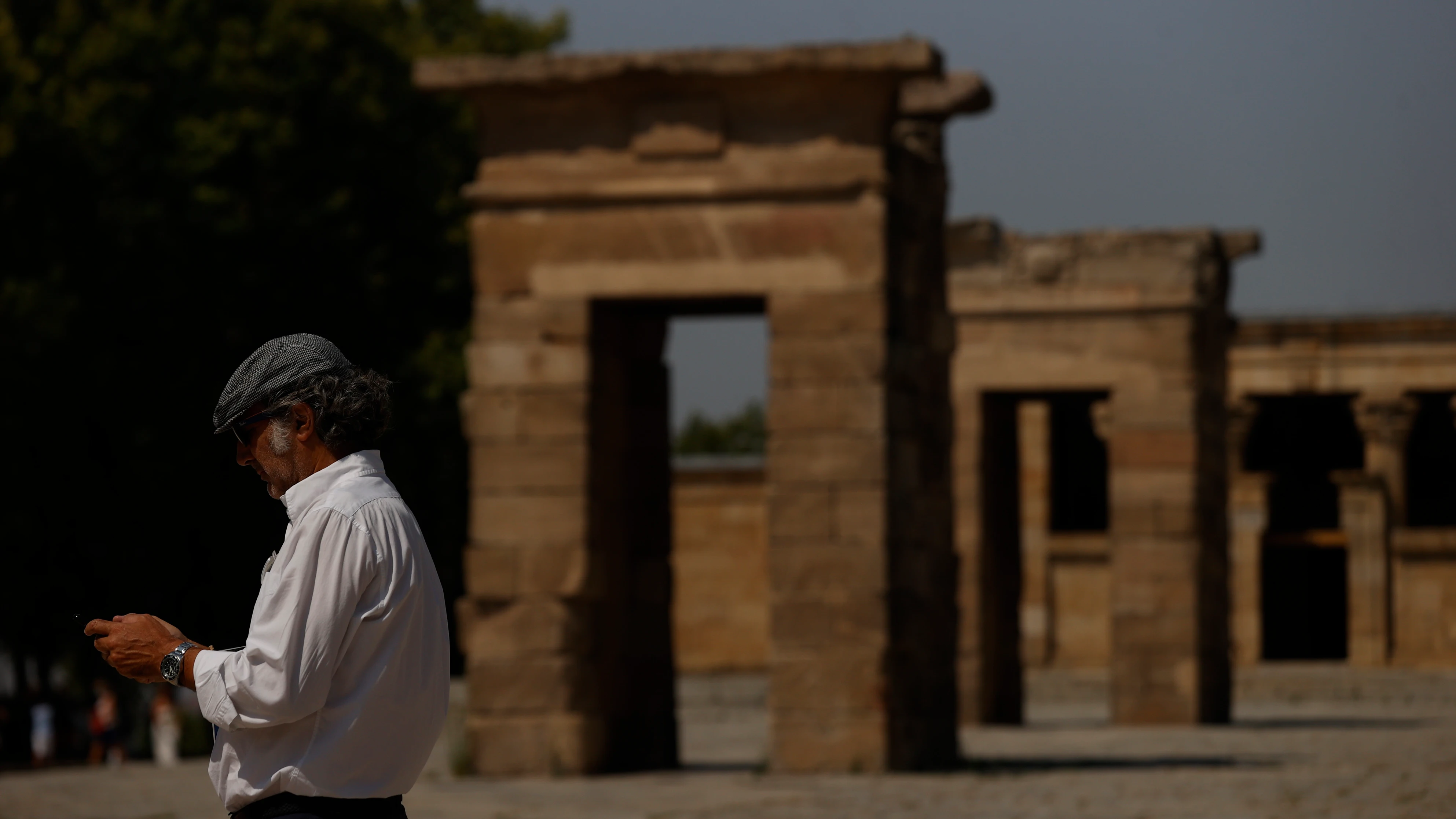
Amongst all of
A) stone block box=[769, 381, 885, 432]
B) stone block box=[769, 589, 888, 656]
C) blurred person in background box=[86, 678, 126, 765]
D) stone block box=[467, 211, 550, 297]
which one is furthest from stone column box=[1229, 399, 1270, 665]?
stone block box=[467, 211, 550, 297]

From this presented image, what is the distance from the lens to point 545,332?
652 inches

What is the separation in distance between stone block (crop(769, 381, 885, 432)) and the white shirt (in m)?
11.3

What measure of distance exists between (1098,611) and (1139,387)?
15.2m

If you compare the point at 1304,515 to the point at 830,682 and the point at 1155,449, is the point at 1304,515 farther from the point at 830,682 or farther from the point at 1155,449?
the point at 830,682

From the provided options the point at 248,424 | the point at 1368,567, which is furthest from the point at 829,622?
the point at 1368,567

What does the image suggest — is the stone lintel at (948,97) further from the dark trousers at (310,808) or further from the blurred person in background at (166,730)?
the dark trousers at (310,808)

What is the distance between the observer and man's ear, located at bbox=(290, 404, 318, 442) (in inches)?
193

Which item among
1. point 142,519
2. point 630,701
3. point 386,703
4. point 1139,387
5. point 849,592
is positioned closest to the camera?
point 386,703

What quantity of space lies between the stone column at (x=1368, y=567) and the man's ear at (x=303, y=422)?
33.8 m

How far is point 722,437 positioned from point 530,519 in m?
64.4

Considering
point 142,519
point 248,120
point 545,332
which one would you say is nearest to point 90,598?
point 142,519

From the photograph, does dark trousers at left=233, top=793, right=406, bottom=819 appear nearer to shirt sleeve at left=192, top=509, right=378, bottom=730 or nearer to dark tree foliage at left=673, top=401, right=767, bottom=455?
shirt sleeve at left=192, top=509, right=378, bottom=730

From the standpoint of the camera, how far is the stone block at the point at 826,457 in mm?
16078

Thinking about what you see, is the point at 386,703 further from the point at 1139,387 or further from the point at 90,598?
the point at 90,598
